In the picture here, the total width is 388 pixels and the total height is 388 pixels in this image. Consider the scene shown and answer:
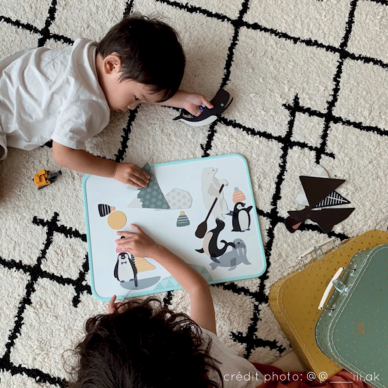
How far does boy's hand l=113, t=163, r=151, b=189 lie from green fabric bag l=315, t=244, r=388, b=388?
44cm

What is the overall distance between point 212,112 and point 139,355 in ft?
1.77

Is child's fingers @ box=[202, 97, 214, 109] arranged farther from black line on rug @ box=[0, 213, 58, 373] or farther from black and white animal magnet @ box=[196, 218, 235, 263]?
black line on rug @ box=[0, 213, 58, 373]

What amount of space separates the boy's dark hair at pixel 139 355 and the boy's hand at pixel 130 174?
1.01 feet

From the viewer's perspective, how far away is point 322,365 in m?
0.78

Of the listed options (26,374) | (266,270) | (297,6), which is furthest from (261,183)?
(26,374)

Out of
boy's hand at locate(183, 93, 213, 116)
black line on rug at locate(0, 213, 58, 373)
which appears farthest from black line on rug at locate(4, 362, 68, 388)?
boy's hand at locate(183, 93, 213, 116)

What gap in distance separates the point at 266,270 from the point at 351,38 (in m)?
0.58

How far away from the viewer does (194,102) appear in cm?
86

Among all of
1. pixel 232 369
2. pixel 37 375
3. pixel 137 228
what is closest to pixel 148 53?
pixel 137 228

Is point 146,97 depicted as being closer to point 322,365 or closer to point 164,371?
point 164,371

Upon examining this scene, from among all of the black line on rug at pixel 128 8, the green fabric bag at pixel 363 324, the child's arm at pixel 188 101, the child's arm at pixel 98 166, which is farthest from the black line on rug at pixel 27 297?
the green fabric bag at pixel 363 324

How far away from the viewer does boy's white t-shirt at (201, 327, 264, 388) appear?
686mm

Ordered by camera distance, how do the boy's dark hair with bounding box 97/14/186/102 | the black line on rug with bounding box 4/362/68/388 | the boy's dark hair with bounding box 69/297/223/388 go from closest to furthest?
the boy's dark hair with bounding box 69/297/223/388, the boy's dark hair with bounding box 97/14/186/102, the black line on rug with bounding box 4/362/68/388

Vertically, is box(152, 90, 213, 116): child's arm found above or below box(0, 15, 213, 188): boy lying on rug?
above
